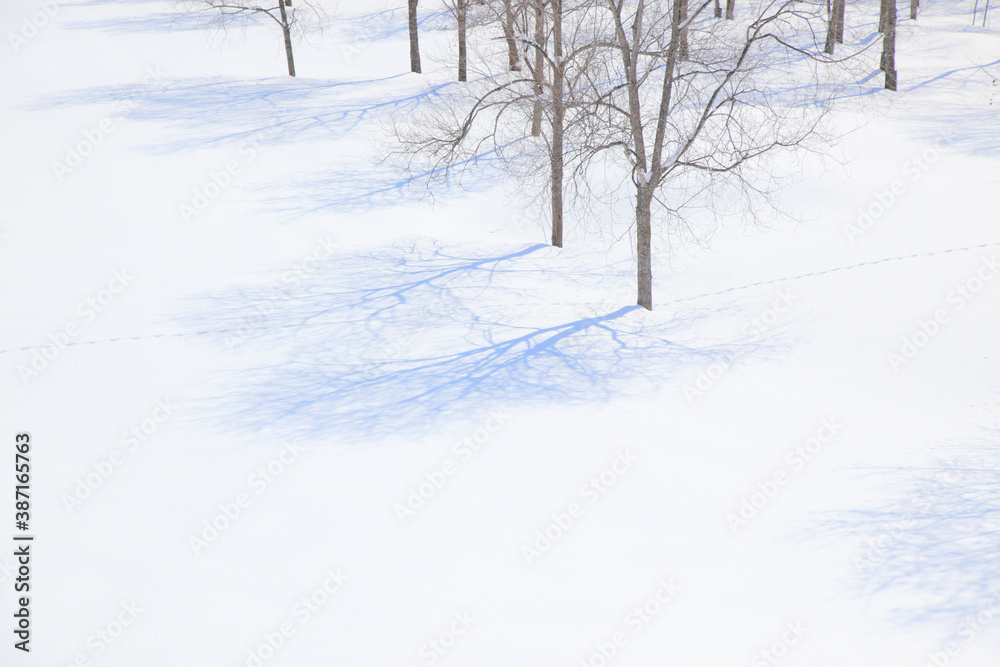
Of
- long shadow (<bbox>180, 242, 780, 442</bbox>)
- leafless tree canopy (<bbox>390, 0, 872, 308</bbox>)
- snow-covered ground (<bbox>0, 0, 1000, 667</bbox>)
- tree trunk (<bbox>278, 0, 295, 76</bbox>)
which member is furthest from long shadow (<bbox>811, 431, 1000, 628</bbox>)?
tree trunk (<bbox>278, 0, 295, 76</bbox>)

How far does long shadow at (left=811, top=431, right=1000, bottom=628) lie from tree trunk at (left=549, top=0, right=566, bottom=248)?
255 inches

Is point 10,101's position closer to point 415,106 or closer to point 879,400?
point 415,106

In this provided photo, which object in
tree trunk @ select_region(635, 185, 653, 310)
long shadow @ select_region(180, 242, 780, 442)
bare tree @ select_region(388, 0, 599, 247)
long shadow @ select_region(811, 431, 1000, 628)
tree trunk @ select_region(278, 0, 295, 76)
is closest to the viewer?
long shadow @ select_region(811, 431, 1000, 628)

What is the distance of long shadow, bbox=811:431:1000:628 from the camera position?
230 inches

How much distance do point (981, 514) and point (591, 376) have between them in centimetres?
432

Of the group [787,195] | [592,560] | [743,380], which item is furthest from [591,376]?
[787,195]

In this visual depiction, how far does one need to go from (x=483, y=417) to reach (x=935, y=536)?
450 cm

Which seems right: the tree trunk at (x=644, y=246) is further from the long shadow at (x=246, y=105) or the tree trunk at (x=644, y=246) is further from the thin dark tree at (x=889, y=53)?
the thin dark tree at (x=889, y=53)

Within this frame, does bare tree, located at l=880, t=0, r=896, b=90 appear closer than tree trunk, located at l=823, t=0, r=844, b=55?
No

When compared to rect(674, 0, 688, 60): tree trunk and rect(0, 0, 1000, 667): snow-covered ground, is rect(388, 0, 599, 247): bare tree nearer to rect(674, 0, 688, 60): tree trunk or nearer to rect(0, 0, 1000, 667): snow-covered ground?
rect(0, 0, 1000, 667): snow-covered ground

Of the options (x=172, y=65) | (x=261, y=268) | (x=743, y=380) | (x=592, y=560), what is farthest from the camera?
(x=172, y=65)

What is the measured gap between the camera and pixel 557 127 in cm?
1245

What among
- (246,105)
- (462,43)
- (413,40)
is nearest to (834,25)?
(462,43)

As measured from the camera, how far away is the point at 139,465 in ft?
24.9
